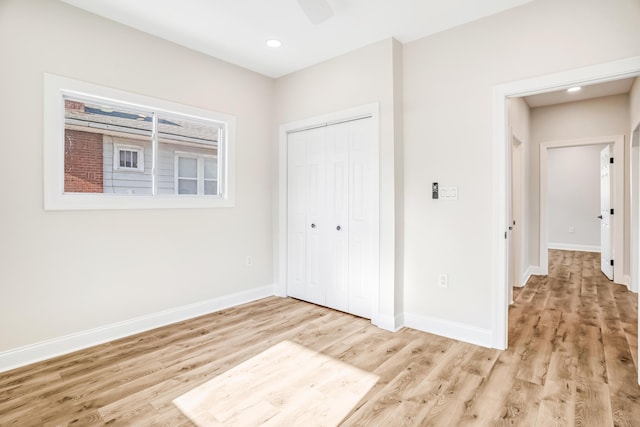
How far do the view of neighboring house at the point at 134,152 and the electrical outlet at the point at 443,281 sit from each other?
257 cm

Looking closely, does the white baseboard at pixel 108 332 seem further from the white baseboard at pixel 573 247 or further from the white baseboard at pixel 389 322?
the white baseboard at pixel 573 247

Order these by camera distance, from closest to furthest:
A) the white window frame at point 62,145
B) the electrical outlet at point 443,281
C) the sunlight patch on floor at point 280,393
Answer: the sunlight patch on floor at point 280,393, the white window frame at point 62,145, the electrical outlet at point 443,281

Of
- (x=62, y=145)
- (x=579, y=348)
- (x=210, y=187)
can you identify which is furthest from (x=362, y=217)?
(x=62, y=145)

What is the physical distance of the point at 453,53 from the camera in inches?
119

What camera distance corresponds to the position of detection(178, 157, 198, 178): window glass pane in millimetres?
3506

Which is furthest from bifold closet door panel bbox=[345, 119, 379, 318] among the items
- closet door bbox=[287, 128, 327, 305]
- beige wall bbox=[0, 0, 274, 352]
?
beige wall bbox=[0, 0, 274, 352]

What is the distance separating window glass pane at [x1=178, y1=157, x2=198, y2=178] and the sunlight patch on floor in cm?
202

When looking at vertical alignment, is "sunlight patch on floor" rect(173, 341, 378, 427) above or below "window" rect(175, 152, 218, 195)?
below

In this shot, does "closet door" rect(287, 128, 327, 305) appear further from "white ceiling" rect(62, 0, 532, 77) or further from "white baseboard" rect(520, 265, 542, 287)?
"white baseboard" rect(520, 265, 542, 287)

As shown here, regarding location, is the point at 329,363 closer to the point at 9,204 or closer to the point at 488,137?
the point at 488,137

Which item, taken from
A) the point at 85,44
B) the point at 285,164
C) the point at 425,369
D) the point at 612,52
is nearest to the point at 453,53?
the point at 612,52

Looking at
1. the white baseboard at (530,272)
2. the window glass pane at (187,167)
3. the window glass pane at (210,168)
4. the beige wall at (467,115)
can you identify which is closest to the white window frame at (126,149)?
the window glass pane at (187,167)

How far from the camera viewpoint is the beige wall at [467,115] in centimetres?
244

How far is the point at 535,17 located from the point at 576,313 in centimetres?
302
